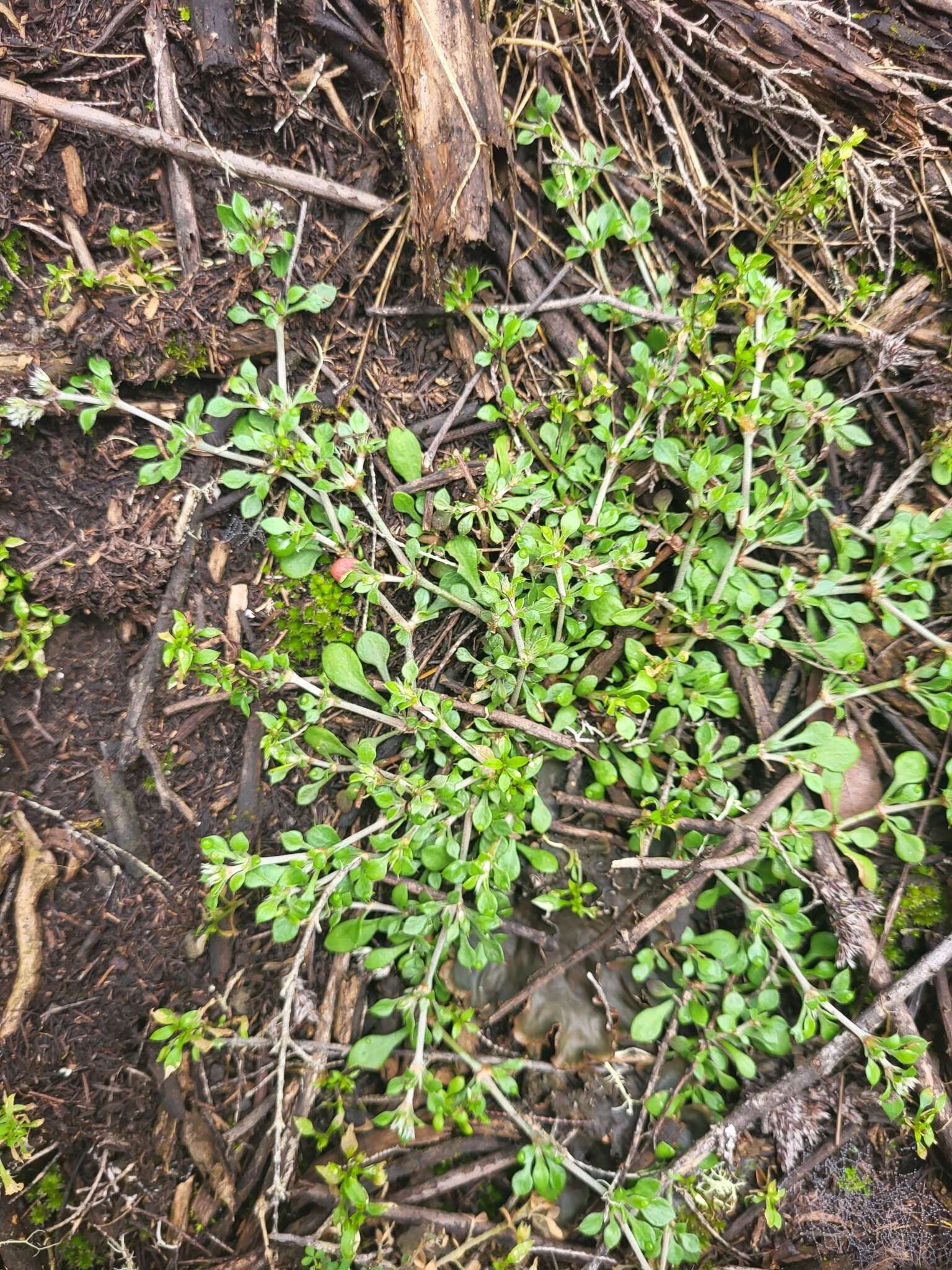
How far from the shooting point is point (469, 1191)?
229 centimetres

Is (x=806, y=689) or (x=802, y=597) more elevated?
(x=802, y=597)

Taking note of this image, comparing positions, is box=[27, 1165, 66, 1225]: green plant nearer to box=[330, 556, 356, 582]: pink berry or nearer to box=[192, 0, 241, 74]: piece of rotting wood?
box=[330, 556, 356, 582]: pink berry

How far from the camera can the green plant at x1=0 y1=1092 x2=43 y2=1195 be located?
216 centimetres

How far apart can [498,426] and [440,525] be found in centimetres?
45

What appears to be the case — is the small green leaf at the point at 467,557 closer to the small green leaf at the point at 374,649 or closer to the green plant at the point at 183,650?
the small green leaf at the point at 374,649

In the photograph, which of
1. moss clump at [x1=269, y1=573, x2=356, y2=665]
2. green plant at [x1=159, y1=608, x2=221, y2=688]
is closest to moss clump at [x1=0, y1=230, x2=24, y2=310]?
green plant at [x1=159, y1=608, x2=221, y2=688]

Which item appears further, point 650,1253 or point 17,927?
point 17,927

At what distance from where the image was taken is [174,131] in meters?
2.40

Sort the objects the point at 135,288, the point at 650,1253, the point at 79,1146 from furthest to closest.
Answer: the point at 135,288 < the point at 79,1146 < the point at 650,1253

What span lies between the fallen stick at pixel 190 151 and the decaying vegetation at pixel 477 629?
15 mm

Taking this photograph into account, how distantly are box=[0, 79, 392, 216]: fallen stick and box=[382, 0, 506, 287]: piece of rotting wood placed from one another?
9.5 inches

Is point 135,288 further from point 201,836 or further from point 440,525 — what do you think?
point 201,836

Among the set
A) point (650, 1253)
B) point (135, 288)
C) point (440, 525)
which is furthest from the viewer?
point (440, 525)

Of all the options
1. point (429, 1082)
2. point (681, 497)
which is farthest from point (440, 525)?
point (429, 1082)
